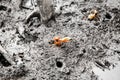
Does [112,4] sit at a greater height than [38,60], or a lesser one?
greater

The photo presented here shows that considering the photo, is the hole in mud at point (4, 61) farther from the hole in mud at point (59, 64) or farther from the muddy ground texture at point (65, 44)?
the hole in mud at point (59, 64)

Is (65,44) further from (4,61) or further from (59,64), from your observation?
(4,61)

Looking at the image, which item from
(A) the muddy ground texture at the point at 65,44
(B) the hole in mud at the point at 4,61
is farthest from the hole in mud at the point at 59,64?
(B) the hole in mud at the point at 4,61

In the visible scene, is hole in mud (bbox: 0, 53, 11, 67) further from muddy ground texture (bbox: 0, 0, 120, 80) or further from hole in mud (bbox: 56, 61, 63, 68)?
hole in mud (bbox: 56, 61, 63, 68)

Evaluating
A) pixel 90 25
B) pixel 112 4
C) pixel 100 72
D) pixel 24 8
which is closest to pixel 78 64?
pixel 100 72

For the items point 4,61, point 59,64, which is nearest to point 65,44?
point 59,64

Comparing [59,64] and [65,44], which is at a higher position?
[65,44]

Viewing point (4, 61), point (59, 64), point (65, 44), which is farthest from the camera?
point (65, 44)

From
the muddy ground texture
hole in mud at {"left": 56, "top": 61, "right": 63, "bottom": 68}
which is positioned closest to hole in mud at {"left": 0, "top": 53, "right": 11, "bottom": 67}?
the muddy ground texture

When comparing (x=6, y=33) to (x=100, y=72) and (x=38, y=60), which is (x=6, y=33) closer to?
(x=38, y=60)
